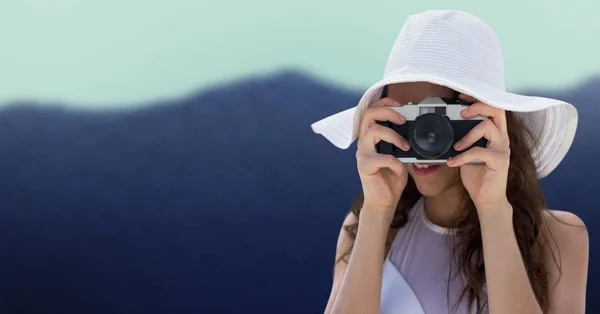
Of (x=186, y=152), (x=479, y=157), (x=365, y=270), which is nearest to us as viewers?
(x=479, y=157)

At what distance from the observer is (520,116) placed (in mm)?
1355

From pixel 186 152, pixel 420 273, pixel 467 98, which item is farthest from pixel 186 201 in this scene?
pixel 467 98

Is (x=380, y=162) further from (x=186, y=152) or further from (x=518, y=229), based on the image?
(x=186, y=152)

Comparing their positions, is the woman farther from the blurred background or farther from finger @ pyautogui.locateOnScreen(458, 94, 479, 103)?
the blurred background

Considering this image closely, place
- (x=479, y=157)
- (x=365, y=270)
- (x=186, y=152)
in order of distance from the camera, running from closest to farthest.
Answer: (x=479, y=157), (x=365, y=270), (x=186, y=152)

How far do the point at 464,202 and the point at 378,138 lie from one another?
228 millimetres

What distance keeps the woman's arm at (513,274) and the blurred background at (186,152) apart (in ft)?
4.02

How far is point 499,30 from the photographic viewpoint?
2371mm

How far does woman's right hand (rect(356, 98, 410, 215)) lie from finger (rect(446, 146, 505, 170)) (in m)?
0.08

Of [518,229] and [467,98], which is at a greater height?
[467,98]

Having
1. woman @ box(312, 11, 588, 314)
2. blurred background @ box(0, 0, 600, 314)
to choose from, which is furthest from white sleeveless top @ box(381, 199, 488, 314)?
blurred background @ box(0, 0, 600, 314)

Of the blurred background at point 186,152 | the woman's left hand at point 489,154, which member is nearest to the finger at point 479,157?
the woman's left hand at point 489,154

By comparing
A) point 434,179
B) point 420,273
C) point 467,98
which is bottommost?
point 420,273

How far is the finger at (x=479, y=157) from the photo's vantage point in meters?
1.16
